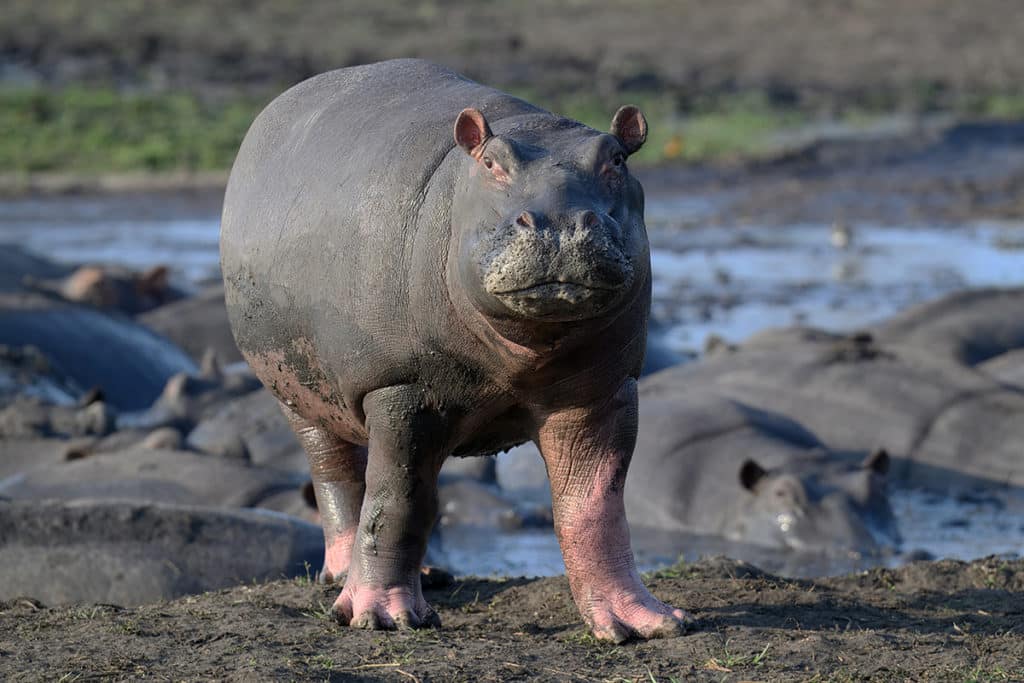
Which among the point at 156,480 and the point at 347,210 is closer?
the point at 347,210

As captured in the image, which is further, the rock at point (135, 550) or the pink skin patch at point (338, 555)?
the rock at point (135, 550)

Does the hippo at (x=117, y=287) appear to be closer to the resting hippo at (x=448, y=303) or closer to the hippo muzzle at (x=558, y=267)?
the resting hippo at (x=448, y=303)

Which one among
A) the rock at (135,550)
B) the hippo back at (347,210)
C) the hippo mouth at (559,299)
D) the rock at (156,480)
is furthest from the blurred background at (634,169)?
the hippo mouth at (559,299)

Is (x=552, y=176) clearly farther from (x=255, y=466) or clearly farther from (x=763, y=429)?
(x=763, y=429)

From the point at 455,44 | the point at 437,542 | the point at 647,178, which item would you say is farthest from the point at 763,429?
the point at 455,44

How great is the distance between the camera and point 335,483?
21.0 feet

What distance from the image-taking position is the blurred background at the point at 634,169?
31.8ft

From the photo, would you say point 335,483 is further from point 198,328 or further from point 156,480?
point 198,328

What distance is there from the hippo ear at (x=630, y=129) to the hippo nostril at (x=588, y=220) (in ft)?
1.83

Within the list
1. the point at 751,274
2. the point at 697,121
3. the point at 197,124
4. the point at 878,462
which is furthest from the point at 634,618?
the point at 697,121

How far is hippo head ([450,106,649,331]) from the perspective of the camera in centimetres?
466

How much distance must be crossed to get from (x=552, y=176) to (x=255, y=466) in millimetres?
4521

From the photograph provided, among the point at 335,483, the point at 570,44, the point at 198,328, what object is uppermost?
the point at 570,44

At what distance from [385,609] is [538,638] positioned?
1.55ft
